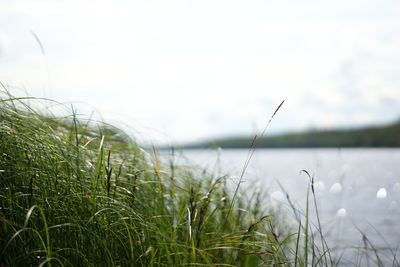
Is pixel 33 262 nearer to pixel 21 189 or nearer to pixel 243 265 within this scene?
pixel 21 189

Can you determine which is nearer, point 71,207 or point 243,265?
point 71,207

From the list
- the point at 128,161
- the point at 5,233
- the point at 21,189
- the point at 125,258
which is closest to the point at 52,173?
the point at 21,189

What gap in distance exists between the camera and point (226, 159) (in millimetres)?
6012

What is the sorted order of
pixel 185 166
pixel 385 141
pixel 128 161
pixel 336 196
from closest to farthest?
pixel 128 161 → pixel 185 166 → pixel 336 196 → pixel 385 141

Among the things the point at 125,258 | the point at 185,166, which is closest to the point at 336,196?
the point at 185,166

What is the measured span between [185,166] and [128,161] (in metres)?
0.97

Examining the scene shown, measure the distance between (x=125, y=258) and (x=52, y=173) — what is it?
2.23ft

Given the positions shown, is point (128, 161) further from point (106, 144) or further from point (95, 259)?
point (95, 259)

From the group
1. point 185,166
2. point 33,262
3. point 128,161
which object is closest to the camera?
point 33,262

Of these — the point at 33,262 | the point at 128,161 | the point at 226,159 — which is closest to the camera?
the point at 33,262

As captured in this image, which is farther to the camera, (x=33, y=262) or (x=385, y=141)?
(x=385, y=141)

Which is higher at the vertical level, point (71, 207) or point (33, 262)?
point (71, 207)

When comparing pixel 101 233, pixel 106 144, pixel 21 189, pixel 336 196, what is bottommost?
pixel 336 196

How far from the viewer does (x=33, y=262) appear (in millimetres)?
2365
